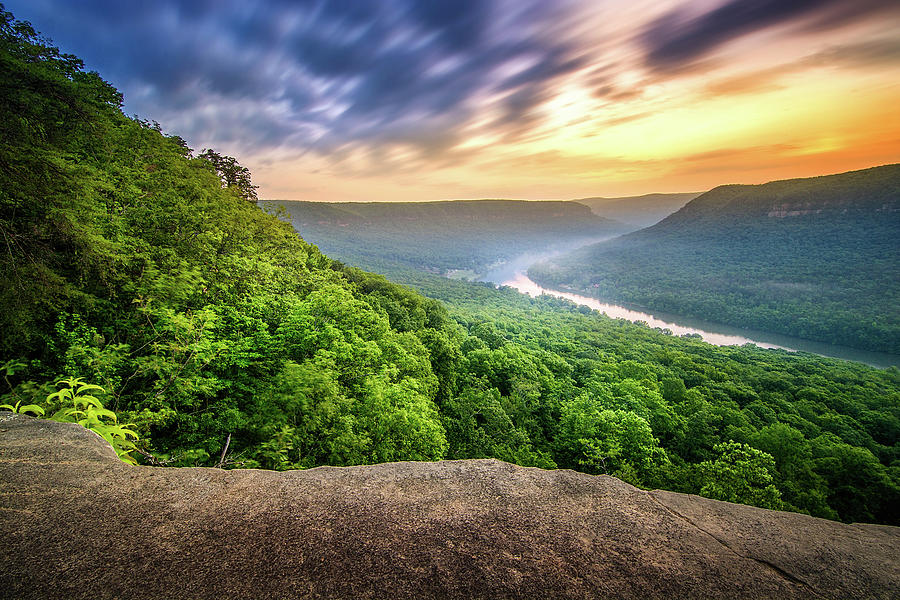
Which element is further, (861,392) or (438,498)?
(861,392)

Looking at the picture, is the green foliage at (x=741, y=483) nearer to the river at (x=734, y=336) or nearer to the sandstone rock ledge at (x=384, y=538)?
the sandstone rock ledge at (x=384, y=538)

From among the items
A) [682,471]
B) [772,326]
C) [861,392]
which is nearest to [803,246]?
[772,326]

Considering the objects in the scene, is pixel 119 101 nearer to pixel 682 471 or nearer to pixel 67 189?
pixel 67 189

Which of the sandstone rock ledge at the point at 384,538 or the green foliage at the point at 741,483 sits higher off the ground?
the sandstone rock ledge at the point at 384,538

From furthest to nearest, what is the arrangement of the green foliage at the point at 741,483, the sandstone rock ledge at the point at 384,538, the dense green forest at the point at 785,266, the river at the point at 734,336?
the dense green forest at the point at 785,266
the river at the point at 734,336
the green foliage at the point at 741,483
the sandstone rock ledge at the point at 384,538

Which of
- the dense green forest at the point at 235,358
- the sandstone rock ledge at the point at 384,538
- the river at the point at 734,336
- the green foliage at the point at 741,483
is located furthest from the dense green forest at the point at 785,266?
the sandstone rock ledge at the point at 384,538

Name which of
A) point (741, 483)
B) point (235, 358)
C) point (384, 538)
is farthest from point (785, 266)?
point (384, 538)

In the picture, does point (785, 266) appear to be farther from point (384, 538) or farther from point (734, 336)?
point (384, 538)
